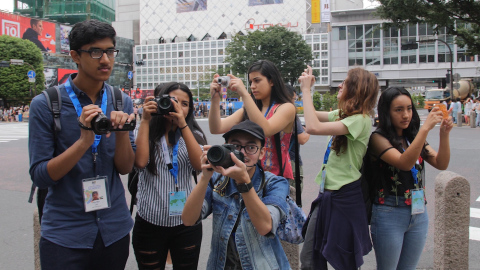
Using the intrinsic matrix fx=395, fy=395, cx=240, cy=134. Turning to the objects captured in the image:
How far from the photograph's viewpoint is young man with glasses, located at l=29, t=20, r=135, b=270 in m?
1.90

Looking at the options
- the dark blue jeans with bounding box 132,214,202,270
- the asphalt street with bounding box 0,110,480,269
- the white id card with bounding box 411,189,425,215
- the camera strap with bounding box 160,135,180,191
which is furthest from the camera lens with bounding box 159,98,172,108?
the asphalt street with bounding box 0,110,480,269

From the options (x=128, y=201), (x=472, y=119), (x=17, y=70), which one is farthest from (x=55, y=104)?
(x=17, y=70)

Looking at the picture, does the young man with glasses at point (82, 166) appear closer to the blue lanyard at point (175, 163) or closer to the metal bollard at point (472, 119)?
the blue lanyard at point (175, 163)

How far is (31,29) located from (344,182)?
6500cm

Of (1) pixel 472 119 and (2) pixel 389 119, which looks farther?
(1) pixel 472 119

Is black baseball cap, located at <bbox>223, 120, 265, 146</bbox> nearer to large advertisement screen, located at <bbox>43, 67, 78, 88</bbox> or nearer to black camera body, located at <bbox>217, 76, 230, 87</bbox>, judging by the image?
black camera body, located at <bbox>217, 76, 230, 87</bbox>

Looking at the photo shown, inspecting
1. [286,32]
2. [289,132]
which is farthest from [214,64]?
[289,132]

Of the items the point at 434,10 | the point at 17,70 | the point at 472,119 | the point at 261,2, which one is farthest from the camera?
the point at 261,2

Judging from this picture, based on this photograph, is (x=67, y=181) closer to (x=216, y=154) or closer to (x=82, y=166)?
(x=82, y=166)

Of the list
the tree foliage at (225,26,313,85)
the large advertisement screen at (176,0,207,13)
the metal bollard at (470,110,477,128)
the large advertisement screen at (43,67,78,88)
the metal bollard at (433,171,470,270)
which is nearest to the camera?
the metal bollard at (433,171,470,270)

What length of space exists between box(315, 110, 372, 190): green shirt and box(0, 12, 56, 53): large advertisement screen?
61860mm

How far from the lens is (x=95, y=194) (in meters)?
2.00

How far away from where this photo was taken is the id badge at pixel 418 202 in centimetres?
266

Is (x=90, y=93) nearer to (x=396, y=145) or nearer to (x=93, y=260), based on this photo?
(x=93, y=260)
